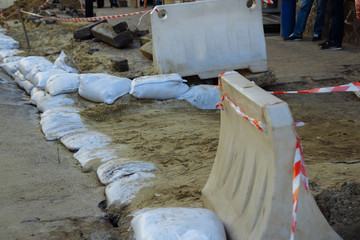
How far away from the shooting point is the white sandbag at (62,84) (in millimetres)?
6137

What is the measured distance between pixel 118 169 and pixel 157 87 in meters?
2.06

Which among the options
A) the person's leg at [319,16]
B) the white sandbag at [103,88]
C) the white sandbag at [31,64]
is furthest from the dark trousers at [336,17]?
the white sandbag at [31,64]

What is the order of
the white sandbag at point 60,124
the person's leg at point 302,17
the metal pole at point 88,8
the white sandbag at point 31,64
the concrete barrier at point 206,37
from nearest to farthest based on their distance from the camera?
the white sandbag at point 60,124 < the concrete barrier at point 206,37 < the white sandbag at point 31,64 < the person's leg at point 302,17 < the metal pole at point 88,8

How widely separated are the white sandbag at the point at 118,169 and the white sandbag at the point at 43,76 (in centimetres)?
322

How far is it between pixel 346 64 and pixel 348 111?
185 cm

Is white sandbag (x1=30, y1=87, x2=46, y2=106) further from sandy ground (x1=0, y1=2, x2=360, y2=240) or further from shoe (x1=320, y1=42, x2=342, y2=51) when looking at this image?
shoe (x1=320, y1=42, x2=342, y2=51)

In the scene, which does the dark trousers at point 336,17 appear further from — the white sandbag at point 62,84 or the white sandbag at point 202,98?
the white sandbag at point 62,84

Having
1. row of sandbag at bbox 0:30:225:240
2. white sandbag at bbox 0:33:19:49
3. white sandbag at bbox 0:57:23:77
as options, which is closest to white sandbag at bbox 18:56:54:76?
row of sandbag at bbox 0:30:225:240

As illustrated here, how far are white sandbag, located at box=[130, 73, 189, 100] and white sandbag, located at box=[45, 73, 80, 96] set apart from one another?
2.92 ft

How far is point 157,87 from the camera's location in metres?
5.66

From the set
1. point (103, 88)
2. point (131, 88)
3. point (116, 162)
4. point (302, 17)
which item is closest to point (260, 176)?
point (116, 162)

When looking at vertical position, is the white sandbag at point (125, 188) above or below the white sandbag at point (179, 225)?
below

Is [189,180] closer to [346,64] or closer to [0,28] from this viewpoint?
[346,64]

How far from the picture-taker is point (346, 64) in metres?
6.97
